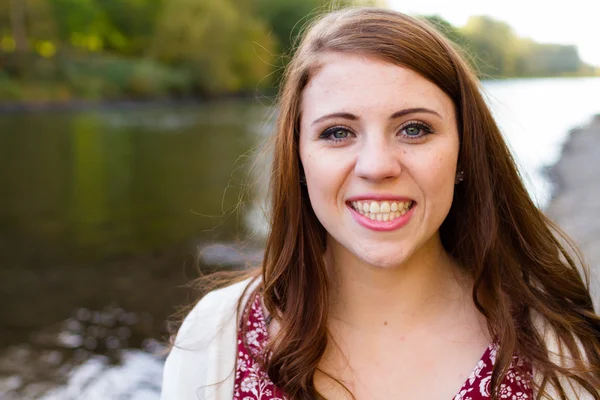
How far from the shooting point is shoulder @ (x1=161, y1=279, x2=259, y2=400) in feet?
7.03

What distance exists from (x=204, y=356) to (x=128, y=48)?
61445 millimetres

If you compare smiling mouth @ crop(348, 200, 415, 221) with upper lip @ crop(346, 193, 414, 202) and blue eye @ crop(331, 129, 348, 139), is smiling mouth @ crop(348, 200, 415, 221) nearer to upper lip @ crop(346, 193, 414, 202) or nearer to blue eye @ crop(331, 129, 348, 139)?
upper lip @ crop(346, 193, 414, 202)

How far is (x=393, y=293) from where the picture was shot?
2.31 meters

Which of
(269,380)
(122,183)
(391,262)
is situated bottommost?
(122,183)

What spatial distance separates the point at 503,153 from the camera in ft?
7.56

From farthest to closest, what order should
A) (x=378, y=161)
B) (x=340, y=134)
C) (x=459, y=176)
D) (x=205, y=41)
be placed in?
(x=205, y=41), (x=459, y=176), (x=340, y=134), (x=378, y=161)

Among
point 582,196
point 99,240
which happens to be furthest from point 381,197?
point 582,196

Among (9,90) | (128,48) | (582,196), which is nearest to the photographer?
(582,196)

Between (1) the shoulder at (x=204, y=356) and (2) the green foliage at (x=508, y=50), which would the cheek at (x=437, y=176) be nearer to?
(1) the shoulder at (x=204, y=356)

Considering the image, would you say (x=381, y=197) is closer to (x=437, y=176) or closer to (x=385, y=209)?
(x=385, y=209)

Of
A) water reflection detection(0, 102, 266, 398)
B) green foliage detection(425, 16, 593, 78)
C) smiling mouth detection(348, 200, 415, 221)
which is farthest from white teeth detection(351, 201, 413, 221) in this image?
green foliage detection(425, 16, 593, 78)

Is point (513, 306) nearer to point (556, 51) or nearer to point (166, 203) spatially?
point (556, 51)

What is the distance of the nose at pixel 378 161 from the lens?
204 cm

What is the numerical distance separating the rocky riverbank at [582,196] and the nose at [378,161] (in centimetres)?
173
